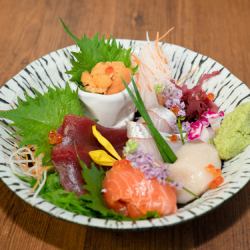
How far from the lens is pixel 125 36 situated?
243 centimetres

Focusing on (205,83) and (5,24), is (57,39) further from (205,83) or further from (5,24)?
(205,83)

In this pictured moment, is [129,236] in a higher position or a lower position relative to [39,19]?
lower

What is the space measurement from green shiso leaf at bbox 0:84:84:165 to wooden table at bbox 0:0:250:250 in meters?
0.22

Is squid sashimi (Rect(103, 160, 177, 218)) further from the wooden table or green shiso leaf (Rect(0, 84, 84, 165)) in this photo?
green shiso leaf (Rect(0, 84, 84, 165))

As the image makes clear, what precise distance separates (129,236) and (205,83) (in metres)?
0.75

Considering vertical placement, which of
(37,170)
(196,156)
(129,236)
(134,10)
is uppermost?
(134,10)

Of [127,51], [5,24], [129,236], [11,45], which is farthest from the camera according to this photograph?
[5,24]

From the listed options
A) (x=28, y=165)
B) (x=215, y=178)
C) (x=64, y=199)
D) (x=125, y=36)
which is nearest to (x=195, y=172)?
(x=215, y=178)

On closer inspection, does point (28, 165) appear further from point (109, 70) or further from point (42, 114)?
point (109, 70)

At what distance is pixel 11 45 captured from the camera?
2365 millimetres

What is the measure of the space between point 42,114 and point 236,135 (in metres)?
0.69

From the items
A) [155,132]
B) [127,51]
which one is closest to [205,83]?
[127,51]

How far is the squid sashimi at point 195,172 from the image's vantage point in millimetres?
1435

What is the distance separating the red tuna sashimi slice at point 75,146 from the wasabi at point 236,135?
34 centimetres
